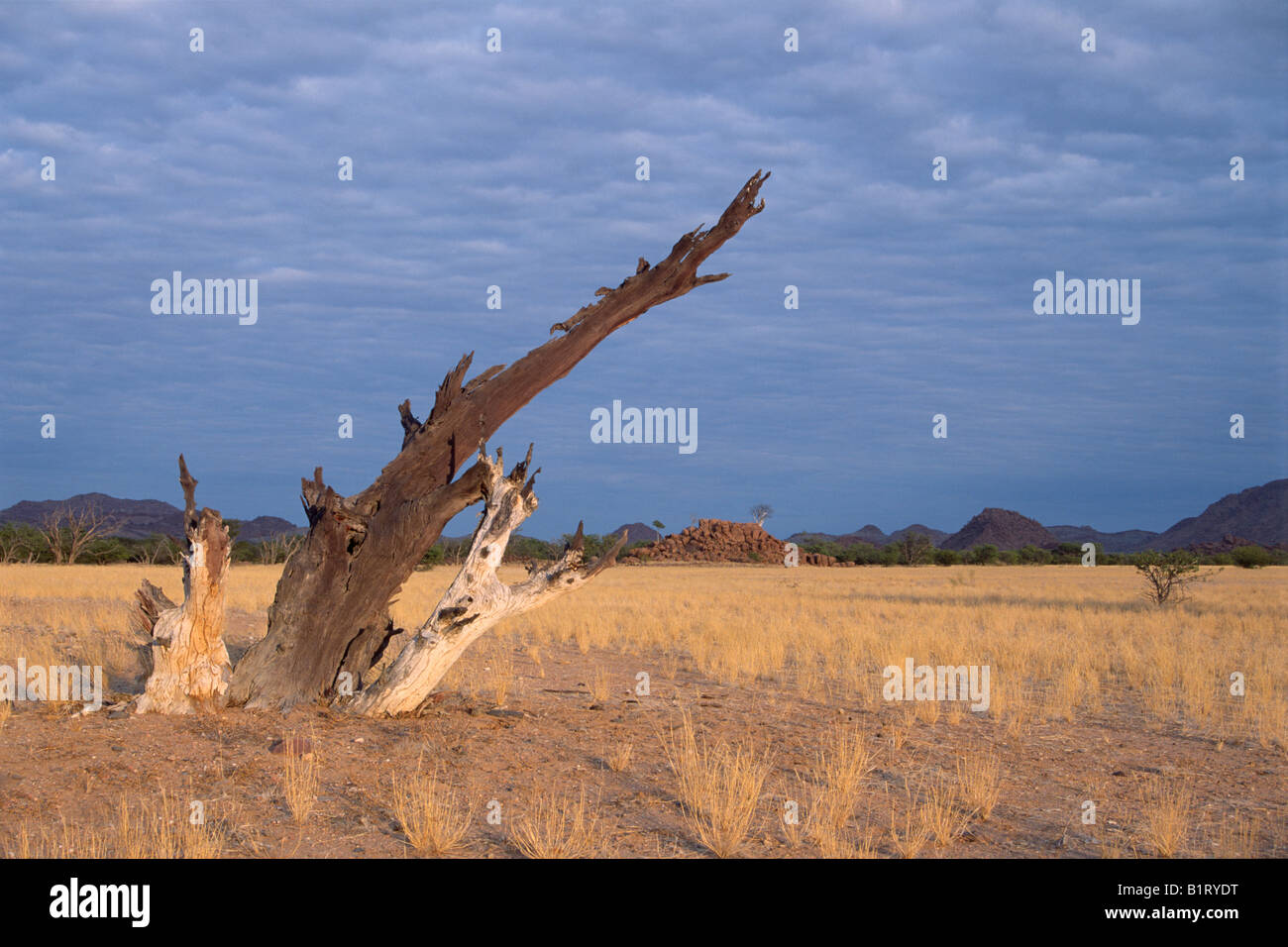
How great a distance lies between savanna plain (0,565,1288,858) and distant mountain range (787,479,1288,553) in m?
115

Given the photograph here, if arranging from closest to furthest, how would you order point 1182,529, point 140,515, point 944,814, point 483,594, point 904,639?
1. point 944,814
2. point 483,594
3. point 904,639
4. point 140,515
5. point 1182,529

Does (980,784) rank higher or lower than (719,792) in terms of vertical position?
lower

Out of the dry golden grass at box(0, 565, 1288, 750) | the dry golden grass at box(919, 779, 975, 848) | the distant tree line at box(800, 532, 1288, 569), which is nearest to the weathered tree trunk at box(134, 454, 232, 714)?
the dry golden grass at box(0, 565, 1288, 750)

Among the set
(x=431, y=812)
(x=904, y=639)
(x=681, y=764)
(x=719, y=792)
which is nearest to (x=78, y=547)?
(x=904, y=639)

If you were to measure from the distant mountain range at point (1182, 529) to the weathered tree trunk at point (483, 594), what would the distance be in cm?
12055

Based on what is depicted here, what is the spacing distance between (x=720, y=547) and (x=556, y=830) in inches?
3224

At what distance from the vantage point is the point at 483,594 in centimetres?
916

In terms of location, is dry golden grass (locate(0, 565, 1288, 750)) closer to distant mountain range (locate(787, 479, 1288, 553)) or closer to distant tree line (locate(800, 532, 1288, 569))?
distant tree line (locate(800, 532, 1288, 569))

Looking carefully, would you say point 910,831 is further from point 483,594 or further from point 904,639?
point 904,639

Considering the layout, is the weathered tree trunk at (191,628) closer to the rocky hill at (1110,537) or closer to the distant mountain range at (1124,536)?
the distant mountain range at (1124,536)

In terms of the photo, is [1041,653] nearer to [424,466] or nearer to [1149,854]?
[1149,854]

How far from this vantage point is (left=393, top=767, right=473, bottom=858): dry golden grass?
6.41m
